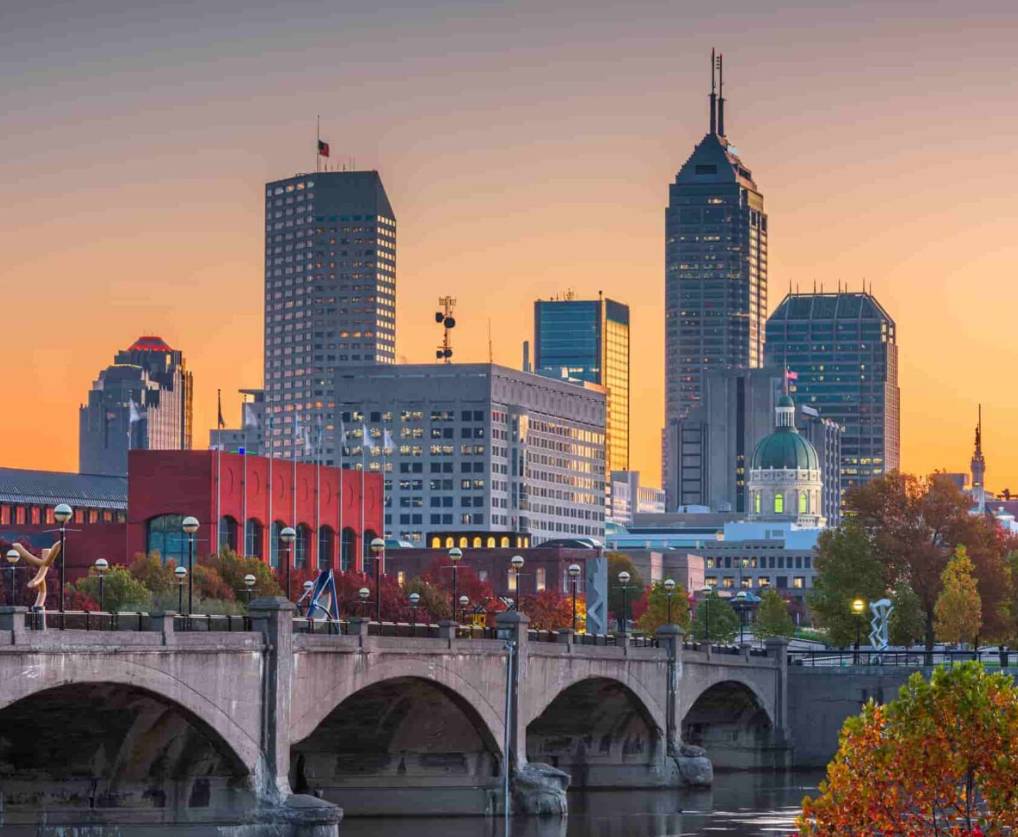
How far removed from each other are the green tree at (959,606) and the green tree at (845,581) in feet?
20.8

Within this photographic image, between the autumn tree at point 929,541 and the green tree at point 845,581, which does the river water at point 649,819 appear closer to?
the green tree at point 845,581

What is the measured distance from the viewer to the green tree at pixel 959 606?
180125 millimetres

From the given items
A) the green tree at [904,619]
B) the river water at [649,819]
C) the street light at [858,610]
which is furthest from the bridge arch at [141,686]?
the green tree at [904,619]

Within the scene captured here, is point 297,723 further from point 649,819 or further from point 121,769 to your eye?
point 649,819

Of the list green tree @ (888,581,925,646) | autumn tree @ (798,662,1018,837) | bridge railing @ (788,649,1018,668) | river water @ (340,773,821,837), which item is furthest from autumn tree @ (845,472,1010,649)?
autumn tree @ (798,662,1018,837)

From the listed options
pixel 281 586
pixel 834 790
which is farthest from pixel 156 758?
pixel 281 586

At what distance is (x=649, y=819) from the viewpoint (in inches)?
4156

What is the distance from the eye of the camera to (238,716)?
273ft

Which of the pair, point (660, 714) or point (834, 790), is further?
point (660, 714)

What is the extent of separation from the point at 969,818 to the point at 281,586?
125443mm

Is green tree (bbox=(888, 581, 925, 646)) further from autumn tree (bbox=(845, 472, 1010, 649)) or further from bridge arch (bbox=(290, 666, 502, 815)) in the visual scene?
bridge arch (bbox=(290, 666, 502, 815))

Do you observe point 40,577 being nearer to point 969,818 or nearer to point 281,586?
point 969,818

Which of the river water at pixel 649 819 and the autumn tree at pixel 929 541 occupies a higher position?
the autumn tree at pixel 929 541

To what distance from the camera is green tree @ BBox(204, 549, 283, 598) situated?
16525 centimetres
